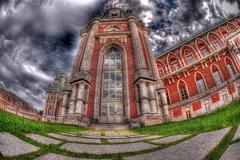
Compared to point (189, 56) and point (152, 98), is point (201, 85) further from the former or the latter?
point (152, 98)

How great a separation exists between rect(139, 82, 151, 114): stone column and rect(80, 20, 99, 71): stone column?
6.16m

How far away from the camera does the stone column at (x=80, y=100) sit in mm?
14258

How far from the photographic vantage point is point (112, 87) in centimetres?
1775

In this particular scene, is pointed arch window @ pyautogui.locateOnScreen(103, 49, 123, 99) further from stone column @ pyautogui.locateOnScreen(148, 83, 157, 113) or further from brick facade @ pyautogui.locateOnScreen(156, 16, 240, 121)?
brick facade @ pyautogui.locateOnScreen(156, 16, 240, 121)

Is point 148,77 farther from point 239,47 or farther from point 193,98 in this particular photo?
point 239,47

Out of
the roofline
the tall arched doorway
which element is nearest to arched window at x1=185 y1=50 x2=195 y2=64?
the roofline

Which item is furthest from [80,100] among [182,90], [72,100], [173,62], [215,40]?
[215,40]

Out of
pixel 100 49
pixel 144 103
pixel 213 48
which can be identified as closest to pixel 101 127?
pixel 144 103

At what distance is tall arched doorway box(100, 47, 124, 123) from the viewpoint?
53.0 feet

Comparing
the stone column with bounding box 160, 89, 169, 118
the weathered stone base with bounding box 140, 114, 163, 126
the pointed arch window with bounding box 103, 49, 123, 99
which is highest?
the pointed arch window with bounding box 103, 49, 123, 99

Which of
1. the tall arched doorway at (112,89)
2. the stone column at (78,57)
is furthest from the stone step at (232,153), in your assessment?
the stone column at (78,57)

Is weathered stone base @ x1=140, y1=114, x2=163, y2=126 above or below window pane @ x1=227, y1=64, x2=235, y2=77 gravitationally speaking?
below

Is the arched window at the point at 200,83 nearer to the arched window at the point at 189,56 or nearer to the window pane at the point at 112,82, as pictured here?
the arched window at the point at 189,56

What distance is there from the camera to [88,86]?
16312mm
